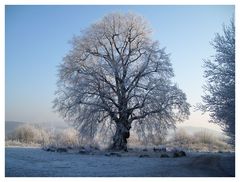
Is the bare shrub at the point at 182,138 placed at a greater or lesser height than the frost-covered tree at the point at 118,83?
lesser

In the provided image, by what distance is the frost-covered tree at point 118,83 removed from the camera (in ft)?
74.9

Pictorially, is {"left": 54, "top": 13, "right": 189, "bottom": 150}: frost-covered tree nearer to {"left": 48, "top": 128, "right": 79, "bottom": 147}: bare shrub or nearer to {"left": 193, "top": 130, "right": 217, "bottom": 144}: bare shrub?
→ {"left": 48, "top": 128, "right": 79, "bottom": 147}: bare shrub

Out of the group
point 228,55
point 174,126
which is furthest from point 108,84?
point 228,55

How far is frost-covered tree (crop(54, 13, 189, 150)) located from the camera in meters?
22.8

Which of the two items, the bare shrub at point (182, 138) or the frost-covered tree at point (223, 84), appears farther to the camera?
the bare shrub at point (182, 138)

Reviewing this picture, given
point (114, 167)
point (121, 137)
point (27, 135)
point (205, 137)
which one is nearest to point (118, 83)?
point (121, 137)

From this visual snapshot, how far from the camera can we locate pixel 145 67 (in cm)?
2314

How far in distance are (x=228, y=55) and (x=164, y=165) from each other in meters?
6.84

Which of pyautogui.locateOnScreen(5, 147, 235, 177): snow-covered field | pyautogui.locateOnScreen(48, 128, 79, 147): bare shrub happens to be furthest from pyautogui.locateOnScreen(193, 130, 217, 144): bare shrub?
pyautogui.locateOnScreen(5, 147, 235, 177): snow-covered field

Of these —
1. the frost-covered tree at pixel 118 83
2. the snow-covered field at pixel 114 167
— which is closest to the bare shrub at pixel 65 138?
the frost-covered tree at pixel 118 83

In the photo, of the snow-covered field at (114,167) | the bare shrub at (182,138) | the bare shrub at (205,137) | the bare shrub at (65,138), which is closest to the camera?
the snow-covered field at (114,167)

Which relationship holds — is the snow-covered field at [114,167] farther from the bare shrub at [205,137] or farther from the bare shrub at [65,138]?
the bare shrub at [205,137]

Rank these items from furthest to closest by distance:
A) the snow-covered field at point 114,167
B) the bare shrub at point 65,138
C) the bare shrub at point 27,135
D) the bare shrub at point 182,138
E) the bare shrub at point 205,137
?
the bare shrub at point 205,137 → the bare shrub at point 182,138 → the bare shrub at point 27,135 → the bare shrub at point 65,138 → the snow-covered field at point 114,167
